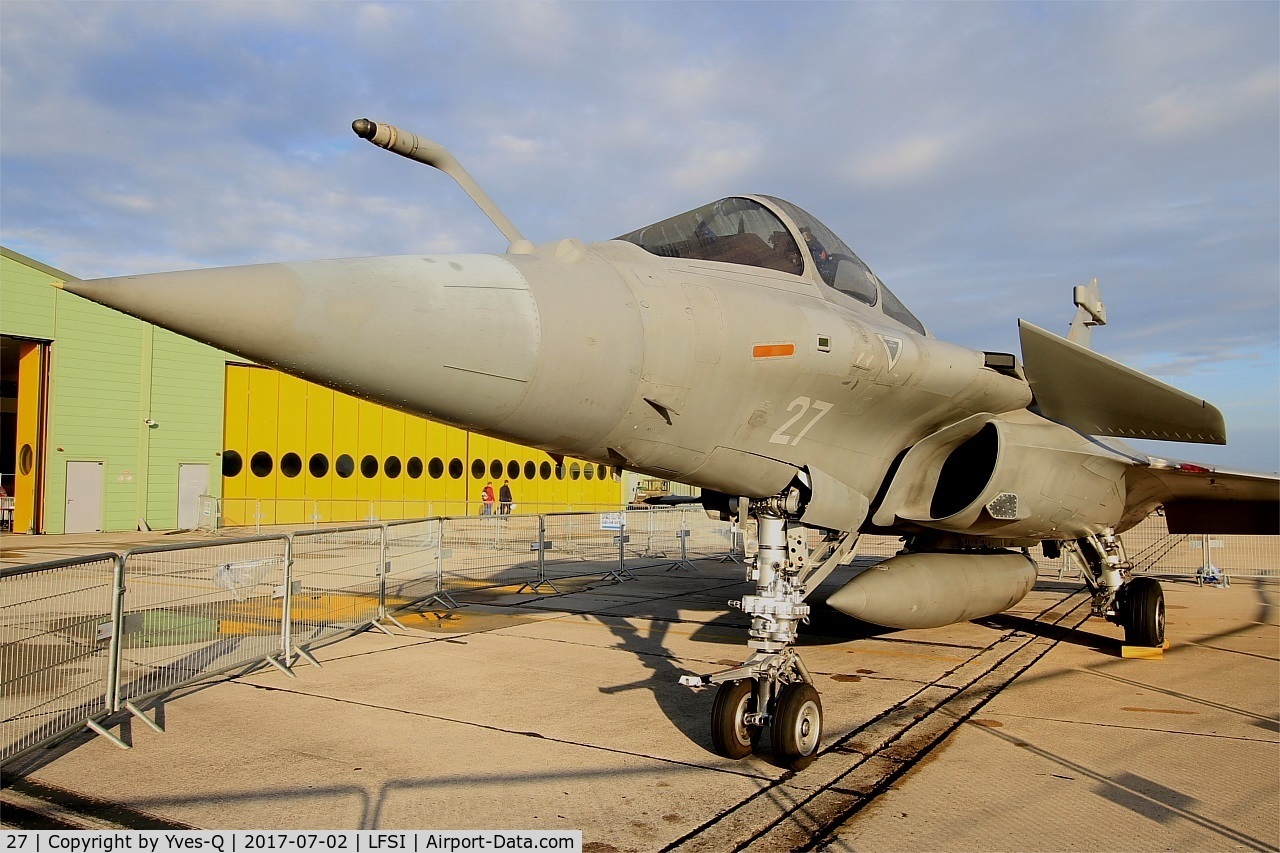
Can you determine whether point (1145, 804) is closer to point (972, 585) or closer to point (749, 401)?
point (749, 401)

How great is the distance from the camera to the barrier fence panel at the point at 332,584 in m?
7.90

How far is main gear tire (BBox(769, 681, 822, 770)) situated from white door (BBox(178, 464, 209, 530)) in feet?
74.4

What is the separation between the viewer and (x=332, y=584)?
30.8 feet

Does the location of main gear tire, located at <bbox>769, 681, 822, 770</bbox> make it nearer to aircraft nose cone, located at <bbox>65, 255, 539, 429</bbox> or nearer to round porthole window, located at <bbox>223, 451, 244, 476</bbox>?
aircraft nose cone, located at <bbox>65, 255, 539, 429</bbox>

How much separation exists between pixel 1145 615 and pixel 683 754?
573cm

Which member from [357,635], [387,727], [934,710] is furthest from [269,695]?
[934,710]

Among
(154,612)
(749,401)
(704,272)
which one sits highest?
(704,272)

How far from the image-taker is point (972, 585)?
7.55 metres

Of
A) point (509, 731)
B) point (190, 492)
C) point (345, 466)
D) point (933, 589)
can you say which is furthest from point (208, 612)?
point (345, 466)

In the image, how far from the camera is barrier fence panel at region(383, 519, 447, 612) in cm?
1094

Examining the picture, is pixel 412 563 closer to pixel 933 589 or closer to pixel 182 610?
pixel 182 610

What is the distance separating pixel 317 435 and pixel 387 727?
21.8 meters
